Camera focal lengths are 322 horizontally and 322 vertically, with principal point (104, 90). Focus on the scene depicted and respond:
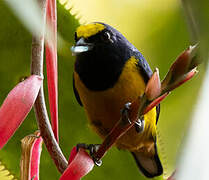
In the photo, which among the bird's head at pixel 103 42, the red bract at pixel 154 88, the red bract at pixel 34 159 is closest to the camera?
the red bract at pixel 154 88

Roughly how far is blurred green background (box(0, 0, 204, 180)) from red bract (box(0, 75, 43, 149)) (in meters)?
0.10

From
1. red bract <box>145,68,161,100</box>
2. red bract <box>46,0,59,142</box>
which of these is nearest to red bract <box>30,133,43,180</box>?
red bract <box>46,0,59,142</box>

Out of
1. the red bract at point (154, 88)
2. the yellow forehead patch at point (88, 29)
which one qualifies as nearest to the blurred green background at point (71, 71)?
the yellow forehead patch at point (88, 29)

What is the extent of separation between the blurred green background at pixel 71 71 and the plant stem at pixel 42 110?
9 centimetres

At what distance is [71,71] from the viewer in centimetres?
36

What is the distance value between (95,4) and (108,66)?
0.10 m

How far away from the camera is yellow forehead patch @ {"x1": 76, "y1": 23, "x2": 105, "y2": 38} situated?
1.04 ft

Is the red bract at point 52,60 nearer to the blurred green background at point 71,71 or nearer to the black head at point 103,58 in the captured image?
the blurred green background at point 71,71

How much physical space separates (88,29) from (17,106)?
202mm

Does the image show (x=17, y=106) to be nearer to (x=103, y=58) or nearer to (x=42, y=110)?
(x=42, y=110)

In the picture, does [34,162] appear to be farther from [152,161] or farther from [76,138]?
[152,161]

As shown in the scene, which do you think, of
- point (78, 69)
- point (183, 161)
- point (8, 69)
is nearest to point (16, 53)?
point (8, 69)

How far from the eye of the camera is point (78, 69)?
1.36ft

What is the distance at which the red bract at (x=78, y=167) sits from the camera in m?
0.19
